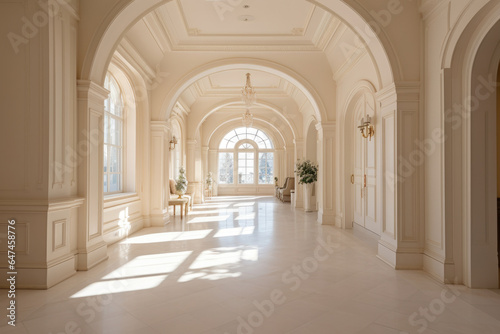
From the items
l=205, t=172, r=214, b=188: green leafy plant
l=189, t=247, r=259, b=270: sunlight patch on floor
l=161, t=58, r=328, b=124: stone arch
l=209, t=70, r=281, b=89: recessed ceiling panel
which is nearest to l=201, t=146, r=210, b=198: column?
l=205, t=172, r=214, b=188: green leafy plant

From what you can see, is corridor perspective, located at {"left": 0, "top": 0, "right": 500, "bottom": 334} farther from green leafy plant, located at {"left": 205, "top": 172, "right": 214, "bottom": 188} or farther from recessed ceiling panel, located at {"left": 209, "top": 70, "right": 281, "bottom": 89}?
green leafy plant, located at {"left": 205, "top": 172, "right": 214, "bottom": 188}

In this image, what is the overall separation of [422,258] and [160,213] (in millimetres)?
5812

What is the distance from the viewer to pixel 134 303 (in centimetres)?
336

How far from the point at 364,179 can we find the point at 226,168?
1351 centimetres

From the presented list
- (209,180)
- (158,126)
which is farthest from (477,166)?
(209,180)

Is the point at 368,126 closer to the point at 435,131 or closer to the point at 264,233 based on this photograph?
the point at 435,131

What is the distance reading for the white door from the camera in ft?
20.7

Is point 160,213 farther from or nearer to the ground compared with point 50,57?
nearer to the ground

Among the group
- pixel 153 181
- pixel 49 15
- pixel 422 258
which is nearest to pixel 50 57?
pixel 49 15

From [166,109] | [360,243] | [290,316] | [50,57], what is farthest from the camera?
[166,109]

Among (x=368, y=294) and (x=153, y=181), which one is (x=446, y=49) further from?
(x=153, y=181)

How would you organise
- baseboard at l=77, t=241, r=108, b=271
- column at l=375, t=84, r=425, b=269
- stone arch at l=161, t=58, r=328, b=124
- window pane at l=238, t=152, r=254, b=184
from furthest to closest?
1. window pane at l=238, t=152, r=254, b=184
2. stone arch at l=161, t=58, r=328, b=124
3. column at l=375, t=84, r=425, b=269
4. baseboard at l=77, t=241, r=108, b=271

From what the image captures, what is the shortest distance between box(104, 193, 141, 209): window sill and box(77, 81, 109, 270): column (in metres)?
1.30

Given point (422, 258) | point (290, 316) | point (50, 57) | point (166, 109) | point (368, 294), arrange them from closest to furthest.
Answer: point (290, 316) → point (368, 294) → point (50, 57) → point (422, 258) → point (166, 109)
